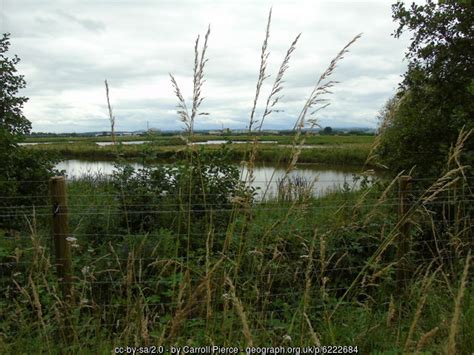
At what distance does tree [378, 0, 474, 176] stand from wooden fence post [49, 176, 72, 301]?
16.1ft

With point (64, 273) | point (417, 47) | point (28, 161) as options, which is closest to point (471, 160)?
point (417, 47)

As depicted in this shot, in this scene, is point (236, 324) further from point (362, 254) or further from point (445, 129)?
point (445, 129)

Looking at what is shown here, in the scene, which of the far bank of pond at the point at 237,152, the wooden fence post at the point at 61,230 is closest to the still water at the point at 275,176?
the far bank of pond at the point at 237,152

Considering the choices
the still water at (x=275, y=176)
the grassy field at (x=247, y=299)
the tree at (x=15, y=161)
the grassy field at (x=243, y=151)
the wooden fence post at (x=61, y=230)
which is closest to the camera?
the grassy field at (x=247, y=299)

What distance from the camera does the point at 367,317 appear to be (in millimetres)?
2914

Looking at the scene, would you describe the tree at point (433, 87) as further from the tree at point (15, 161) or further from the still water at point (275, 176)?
the tree at point (15, 161)

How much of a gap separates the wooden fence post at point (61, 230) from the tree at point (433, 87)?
492cm

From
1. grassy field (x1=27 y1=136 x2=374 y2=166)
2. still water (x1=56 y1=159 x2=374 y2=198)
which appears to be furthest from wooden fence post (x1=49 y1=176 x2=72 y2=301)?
still water (x1=56 y1=159 x2=374 y2=198)

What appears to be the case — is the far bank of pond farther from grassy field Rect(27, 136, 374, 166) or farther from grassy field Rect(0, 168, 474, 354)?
grassy field Rect(0, 168, 474, 354)

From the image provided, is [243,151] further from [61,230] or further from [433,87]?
[433,87]

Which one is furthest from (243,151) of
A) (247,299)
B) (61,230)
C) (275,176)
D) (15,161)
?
(15,161)

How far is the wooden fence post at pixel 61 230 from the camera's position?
146 inches

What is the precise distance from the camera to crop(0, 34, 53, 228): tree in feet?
20.4

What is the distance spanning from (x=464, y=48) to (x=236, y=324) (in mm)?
6285
